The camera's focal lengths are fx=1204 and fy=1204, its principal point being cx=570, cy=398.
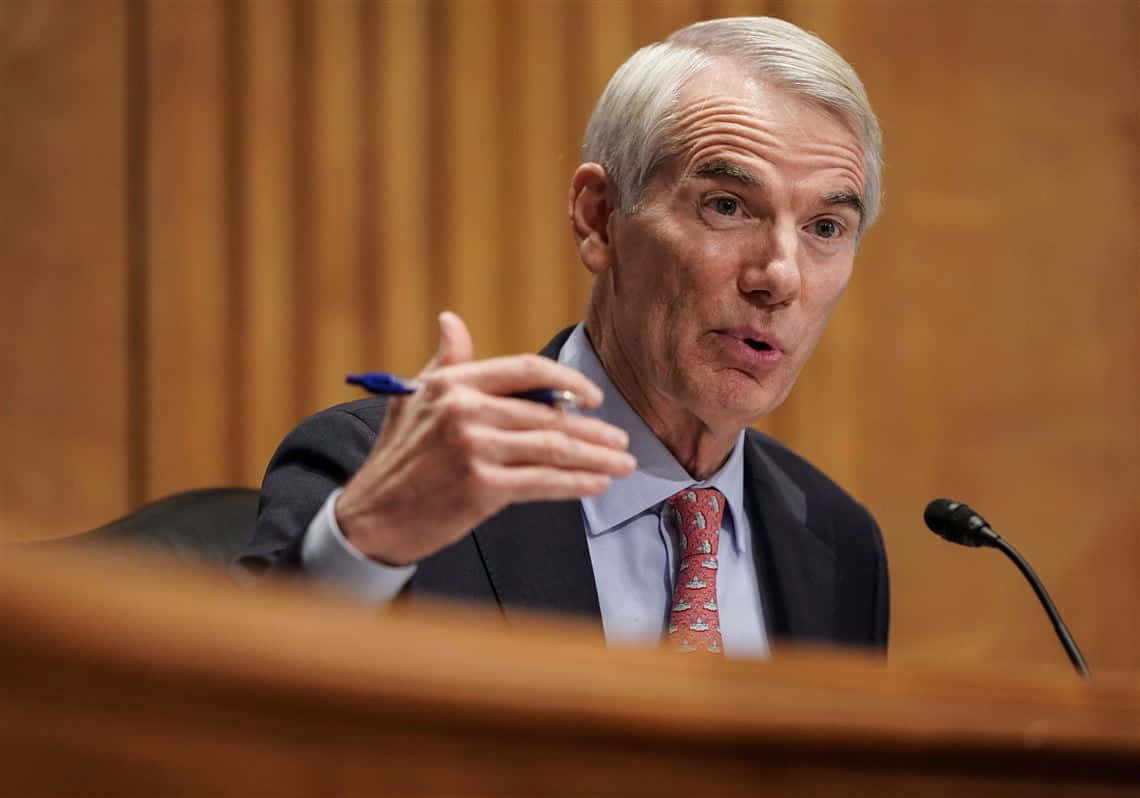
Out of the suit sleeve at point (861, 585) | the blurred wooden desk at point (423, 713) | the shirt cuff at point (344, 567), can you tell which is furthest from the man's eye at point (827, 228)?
the blurred wooden desk at point (423, 713)

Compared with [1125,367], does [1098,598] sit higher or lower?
lower

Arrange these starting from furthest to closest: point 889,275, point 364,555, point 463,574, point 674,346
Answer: point 889,275 < point 674,346 < point 463,574 < point 364,555

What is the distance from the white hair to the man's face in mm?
19

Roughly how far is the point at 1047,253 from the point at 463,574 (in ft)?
5.54

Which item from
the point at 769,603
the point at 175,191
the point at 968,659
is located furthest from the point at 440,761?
the point at 968,659

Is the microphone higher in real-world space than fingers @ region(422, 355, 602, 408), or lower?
lower

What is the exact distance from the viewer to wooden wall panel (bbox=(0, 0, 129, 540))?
2.22 metres

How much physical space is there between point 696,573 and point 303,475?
1.56 ft

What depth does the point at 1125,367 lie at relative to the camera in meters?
2.51

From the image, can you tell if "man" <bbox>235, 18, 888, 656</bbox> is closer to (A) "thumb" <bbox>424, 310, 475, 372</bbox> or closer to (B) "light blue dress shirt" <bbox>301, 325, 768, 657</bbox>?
(B) "light blue dress shirt" <bbox>301, 325, 768, 657</bbox>

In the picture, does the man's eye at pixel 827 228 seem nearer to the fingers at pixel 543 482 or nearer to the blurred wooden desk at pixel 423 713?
the fingers at pixel 543 482

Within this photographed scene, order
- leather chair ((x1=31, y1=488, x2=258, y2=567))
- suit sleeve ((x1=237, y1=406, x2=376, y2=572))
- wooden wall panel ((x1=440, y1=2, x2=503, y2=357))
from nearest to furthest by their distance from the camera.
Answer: suit sleeve ((x1=237, y1=406, x2=376, y2=572))
leather chair ((x1=31, y1=488, x2=258, y2=567))
wooden wall panel ((x1=440, y1=2, x2=503, y2=357))

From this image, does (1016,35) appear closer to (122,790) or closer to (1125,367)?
(1125,367)

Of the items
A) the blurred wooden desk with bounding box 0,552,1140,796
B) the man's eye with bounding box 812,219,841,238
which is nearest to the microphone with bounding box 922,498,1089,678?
the man's eye with bounding box 812,219,841,238
